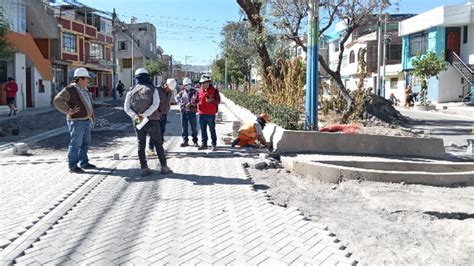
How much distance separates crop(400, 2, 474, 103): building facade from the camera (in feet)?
121

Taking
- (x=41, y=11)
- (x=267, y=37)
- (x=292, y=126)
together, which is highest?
(x=41, y=11)

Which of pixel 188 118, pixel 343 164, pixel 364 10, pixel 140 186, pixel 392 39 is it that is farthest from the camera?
pixel 392 39

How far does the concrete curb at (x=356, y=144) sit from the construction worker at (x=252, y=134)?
3.76 ft

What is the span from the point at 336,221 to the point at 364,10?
32.6ft

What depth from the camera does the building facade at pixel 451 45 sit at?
3697 cm

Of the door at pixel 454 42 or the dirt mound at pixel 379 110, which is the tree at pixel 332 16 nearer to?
the dirt mound at pixel 379 110

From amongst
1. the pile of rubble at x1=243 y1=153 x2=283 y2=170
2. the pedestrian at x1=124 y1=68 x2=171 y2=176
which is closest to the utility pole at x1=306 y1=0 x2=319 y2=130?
the pile of rubble at x1=243 y1=153 x2=283 y2=170

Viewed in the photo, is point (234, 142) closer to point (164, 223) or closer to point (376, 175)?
point (376, 175)

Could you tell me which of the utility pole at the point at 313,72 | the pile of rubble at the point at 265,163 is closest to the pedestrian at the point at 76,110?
the pile of rubble at the point at 265,163

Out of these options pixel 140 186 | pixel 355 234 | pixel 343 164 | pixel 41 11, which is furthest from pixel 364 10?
pixel 41 11

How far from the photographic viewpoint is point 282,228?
17.1 feet

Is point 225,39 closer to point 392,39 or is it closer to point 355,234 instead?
point 392,39

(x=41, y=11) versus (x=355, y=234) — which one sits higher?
(x=41, y=11)

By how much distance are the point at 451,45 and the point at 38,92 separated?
30748 millimetres
